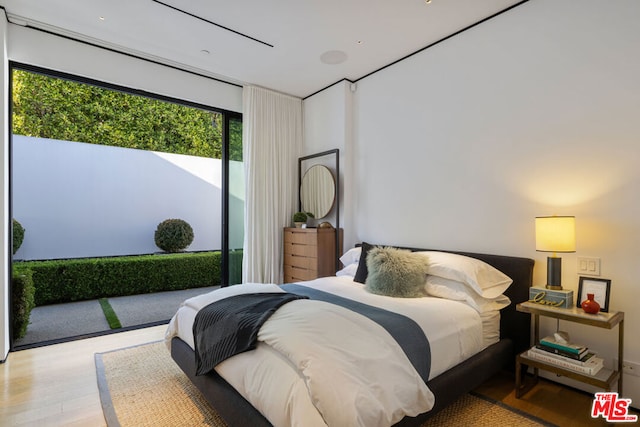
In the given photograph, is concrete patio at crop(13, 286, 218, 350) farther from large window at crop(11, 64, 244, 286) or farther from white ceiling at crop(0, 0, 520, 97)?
white ceiling at crop(0, 0, 520, 97)

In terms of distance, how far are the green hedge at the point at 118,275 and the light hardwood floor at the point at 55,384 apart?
197 cm

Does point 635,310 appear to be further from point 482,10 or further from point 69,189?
point 69,189

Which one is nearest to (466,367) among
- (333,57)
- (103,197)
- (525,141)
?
(525,141)

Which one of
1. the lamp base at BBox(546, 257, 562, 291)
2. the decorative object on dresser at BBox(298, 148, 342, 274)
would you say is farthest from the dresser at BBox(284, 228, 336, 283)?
the lamp base at BBox(546, 257, 562, 291)

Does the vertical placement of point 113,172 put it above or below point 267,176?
above

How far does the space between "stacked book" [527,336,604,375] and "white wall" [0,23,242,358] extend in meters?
3.85

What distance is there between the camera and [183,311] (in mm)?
2328

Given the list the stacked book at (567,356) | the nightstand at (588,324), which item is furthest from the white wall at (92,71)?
the stacked book at (567,356)

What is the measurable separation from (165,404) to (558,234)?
2.68m

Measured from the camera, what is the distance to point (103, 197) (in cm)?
607

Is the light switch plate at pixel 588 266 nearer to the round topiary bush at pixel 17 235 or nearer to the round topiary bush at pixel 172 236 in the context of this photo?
the round topiary bush at pixel 172 236

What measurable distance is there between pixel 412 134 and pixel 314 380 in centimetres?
260

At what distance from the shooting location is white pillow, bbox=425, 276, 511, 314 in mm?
2293

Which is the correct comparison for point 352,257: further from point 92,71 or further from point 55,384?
point 92,71
